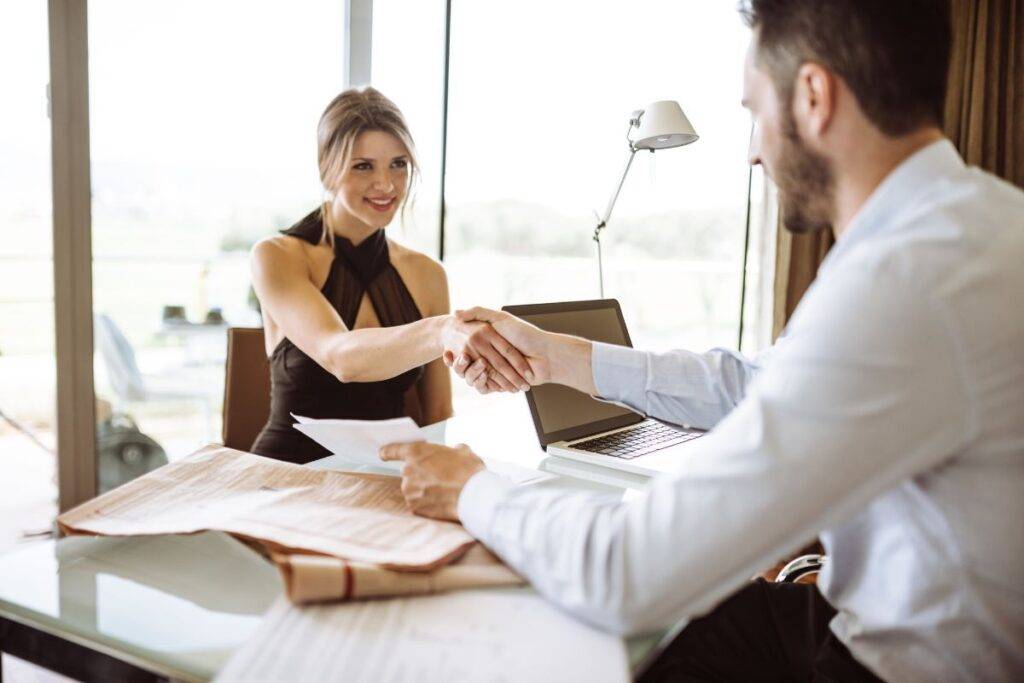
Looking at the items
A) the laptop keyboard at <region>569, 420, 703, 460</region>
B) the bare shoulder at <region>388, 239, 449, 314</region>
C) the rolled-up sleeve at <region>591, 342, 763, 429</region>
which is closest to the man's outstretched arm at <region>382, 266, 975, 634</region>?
the rolled-up sleeve at <region>591, 342, 763, 429</region>

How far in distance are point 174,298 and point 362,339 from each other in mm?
A: 1432

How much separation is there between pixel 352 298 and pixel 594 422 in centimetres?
82

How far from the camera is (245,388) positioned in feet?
6.72

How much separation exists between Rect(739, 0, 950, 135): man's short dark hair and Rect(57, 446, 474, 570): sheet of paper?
645 mm

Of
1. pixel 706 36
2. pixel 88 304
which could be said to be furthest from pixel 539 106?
pixel 88 304

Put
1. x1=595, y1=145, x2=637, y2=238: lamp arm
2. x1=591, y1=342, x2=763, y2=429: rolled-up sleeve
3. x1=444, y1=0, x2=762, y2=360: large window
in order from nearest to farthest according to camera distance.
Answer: x1=591, y1=342, x2=763, y2=429: rolled-up sleeve
x1=595, y1=145, x2=637, y2=238: lamp arm
x1=444, y1=0, x2=762, y2=360: large window

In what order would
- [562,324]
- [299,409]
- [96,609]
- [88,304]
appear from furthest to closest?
[88,304]
[299,409]
[562,324]
[96,609]

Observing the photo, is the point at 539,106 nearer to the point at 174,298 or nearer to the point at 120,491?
the point at 174,298

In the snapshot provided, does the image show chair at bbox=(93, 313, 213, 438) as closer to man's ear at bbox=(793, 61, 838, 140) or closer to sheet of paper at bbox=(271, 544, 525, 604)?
sheet of paper at bbox=(271, 544, 525, 604)

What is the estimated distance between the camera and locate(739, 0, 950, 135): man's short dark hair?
0.80 metres

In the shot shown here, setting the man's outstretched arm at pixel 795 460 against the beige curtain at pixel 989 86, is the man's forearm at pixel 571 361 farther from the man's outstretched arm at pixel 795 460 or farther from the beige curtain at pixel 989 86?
the beige curtain at pixel 989 86

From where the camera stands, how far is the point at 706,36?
4289mm

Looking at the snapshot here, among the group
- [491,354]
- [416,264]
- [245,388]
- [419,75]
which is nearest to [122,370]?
[245,388]

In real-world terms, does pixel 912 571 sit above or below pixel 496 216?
below
